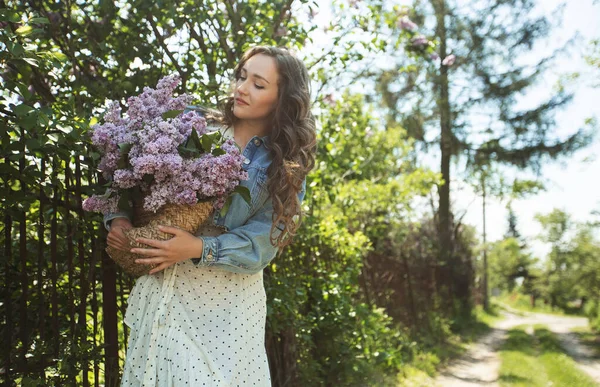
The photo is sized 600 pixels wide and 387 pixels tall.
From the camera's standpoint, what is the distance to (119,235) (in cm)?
225

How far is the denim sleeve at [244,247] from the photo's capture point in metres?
2.25

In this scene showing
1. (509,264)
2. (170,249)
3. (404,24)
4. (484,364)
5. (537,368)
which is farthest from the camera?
(509,264)

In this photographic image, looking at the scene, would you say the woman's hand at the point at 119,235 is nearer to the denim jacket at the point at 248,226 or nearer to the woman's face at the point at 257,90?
the denim jacket at the point at 248,226

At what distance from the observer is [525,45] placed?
18.3 metres

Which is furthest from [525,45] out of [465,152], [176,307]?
[176,307]

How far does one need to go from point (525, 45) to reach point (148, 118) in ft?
58.6

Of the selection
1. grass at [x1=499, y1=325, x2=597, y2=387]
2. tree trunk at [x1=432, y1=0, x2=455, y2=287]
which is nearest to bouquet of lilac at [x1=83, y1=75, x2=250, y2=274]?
grass at [x1=499, y1=325, x2=597, y2=387]

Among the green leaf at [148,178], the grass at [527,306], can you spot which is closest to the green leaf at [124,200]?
the green leaf at [148,178]

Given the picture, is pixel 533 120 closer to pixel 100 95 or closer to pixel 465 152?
pixel 465 152

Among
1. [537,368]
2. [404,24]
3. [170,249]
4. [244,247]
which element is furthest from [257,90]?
[537,368]

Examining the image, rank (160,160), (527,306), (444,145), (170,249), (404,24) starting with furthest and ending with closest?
(527,306) < (444,145) < (404,24) < (170,249) < (160,160)

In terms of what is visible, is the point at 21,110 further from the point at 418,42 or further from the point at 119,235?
the point at 418,42

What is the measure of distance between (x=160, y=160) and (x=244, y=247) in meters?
0.47

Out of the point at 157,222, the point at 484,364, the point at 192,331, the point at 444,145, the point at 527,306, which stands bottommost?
the point at 527,306
